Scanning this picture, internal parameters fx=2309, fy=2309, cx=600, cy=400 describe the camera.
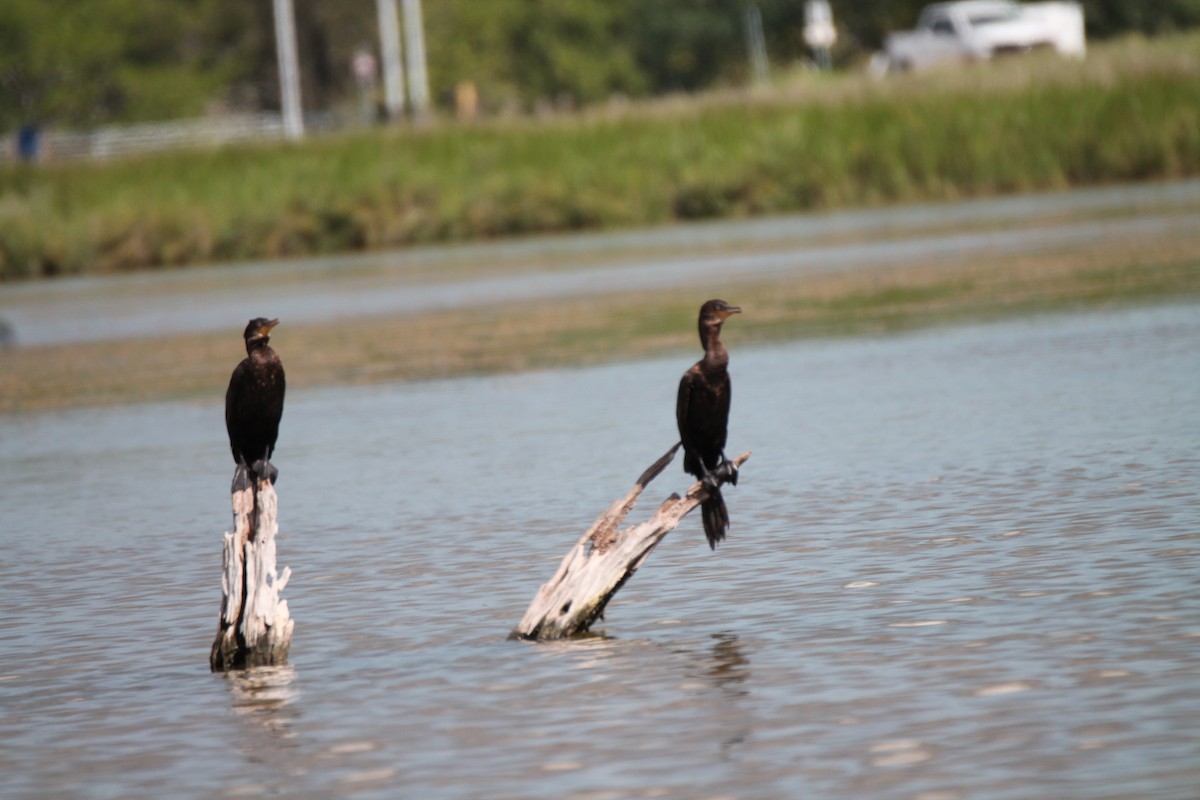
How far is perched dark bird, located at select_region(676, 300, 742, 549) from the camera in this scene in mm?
7207

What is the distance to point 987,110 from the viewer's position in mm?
32781

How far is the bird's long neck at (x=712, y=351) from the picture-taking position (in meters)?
7.23

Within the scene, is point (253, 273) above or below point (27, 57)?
below

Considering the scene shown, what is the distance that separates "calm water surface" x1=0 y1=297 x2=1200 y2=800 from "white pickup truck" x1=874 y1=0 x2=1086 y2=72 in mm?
34253

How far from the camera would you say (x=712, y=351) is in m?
7.26

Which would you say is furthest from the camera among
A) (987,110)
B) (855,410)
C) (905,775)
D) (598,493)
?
(987,110)

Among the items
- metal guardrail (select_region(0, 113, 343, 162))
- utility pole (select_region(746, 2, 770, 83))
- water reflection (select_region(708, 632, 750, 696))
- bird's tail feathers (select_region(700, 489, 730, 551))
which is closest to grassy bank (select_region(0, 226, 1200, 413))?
bird's tail feathers (select_region(700, 489, 730, 551))

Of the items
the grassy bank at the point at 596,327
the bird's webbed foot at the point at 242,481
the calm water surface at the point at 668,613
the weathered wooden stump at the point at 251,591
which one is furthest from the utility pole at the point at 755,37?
the weathered wooden stump at the point at 251,591

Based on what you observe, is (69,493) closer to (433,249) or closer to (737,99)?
(433,249)

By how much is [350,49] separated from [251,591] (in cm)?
7617

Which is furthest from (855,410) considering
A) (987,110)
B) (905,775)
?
(987,110)

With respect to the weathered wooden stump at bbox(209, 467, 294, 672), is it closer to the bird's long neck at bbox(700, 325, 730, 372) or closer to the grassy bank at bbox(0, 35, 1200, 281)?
the bird's long neck at bbox(700, 325, 730, 372)

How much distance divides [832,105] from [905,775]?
98.3 feet

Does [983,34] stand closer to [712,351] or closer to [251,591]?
[712,351]
